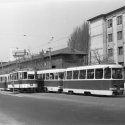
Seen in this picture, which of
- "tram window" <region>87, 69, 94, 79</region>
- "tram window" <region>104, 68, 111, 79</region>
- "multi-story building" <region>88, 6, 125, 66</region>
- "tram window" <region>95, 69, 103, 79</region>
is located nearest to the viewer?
"tram window" <region>104, 68, 111, 79</region>

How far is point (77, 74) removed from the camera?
111 ft

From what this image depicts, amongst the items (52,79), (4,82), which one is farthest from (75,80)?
(4,82)

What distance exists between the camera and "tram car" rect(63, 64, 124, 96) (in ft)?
93.8

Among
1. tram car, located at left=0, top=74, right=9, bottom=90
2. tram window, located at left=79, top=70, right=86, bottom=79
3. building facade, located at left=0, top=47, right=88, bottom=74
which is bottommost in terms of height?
tram car, located at left=0, top=74, right=9, bottom=90

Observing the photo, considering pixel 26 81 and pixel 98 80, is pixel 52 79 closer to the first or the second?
pixel 26 81

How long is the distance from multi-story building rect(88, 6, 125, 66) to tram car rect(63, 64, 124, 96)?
28395 millimetres

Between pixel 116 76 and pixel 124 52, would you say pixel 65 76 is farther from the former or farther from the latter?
pixel 124 52

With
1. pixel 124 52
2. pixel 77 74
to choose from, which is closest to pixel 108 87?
pixel 77 74

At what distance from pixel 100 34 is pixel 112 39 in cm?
485

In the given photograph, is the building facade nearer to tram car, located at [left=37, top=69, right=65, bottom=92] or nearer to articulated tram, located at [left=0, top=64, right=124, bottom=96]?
articulated tram, located at [left=0, top=64, right=124, bottom=96]

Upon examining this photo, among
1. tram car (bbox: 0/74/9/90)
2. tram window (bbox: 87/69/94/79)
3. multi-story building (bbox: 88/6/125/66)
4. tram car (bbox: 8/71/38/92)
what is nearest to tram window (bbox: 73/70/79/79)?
tram window (bbox: 87/69/94/79)

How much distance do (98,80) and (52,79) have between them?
11743 millimetres

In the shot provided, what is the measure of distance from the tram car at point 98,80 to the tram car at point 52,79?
4481mm

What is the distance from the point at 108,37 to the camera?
231 ft
